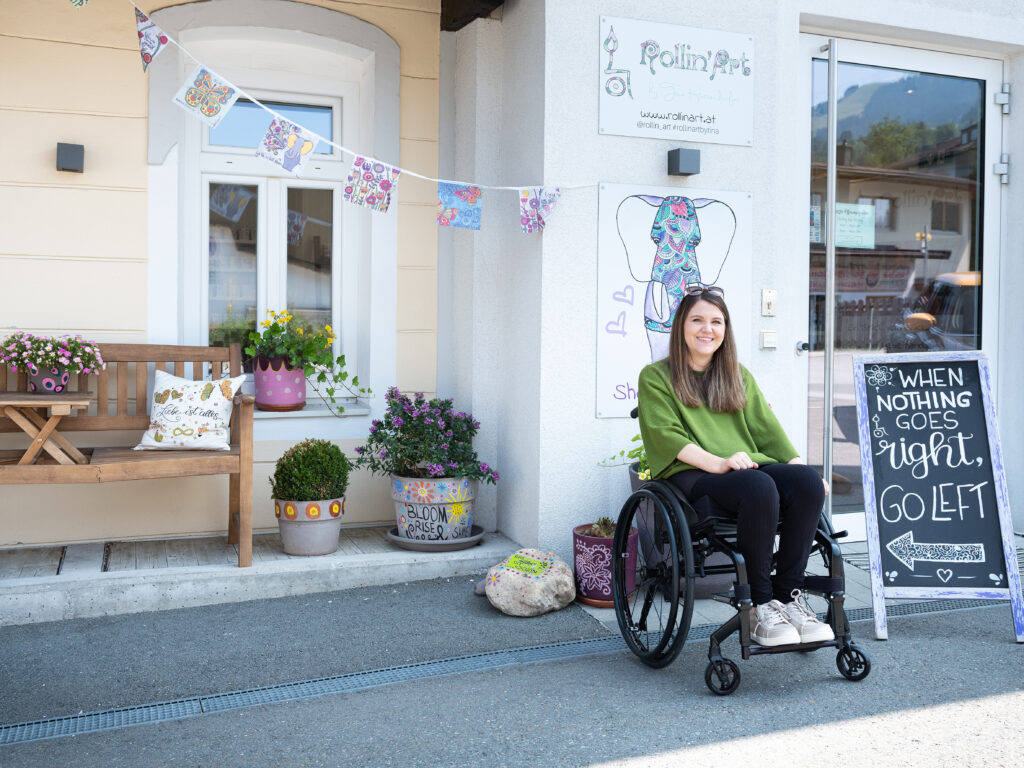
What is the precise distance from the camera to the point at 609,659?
3.14 m

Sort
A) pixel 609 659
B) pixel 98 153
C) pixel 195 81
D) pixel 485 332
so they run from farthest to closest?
pixel 485 332
pixel 98 153
pixel 195 81
pixel 609 659

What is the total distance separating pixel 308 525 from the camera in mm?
3926

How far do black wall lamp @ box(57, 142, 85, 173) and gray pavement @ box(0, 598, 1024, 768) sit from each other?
186cm

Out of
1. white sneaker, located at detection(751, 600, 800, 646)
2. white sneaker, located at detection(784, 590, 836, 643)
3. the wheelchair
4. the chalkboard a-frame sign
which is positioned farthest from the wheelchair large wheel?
the chalkboard a-frame sign

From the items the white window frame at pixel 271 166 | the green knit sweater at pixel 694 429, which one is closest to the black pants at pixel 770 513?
the green knit sweater at pixel 694 429

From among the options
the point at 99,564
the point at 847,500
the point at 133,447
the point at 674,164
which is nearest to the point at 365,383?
the point at 133,447

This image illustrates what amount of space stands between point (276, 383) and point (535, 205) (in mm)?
1482

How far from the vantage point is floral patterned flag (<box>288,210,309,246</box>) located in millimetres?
4574

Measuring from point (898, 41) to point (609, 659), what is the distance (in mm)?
3483

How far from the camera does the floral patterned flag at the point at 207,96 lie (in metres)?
3.47

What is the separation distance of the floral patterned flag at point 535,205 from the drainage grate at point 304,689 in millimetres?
1651

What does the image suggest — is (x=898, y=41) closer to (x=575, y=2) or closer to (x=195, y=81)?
(x=575, y=2)

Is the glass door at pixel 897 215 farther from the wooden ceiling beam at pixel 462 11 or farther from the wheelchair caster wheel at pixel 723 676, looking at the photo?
the wheelchair caster wheel at pixel 723 676

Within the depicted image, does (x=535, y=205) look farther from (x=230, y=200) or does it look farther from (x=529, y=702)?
(x=529, y=702)
